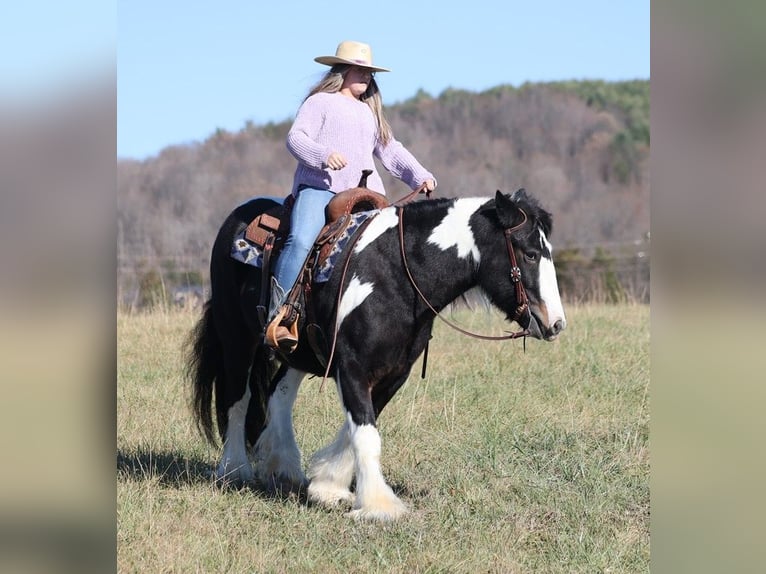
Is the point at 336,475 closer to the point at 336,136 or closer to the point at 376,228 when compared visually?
the point at 376,228

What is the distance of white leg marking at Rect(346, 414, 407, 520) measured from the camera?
4.89 meters

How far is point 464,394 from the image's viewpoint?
302 inches

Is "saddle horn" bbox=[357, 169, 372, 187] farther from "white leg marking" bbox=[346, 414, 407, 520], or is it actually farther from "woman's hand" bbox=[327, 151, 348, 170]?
"white leg marking" bbox=[346, 414, 407, 520]

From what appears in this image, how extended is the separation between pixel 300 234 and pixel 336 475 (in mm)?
1376

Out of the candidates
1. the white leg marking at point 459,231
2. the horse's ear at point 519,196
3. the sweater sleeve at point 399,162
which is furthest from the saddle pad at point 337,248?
the horse's ear at point 519,196

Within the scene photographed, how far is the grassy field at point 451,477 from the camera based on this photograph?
4.43m

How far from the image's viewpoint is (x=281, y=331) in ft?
17.0

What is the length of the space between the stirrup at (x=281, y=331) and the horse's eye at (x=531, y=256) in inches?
51.3

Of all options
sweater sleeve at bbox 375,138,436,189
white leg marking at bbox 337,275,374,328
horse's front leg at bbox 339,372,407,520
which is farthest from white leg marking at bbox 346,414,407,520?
sweater sleeve at bbox 375,138,436,189

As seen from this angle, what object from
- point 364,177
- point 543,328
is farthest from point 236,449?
point 543,328

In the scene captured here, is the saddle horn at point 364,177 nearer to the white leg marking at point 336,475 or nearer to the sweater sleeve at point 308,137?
the sweater sleeve at point 308,137
